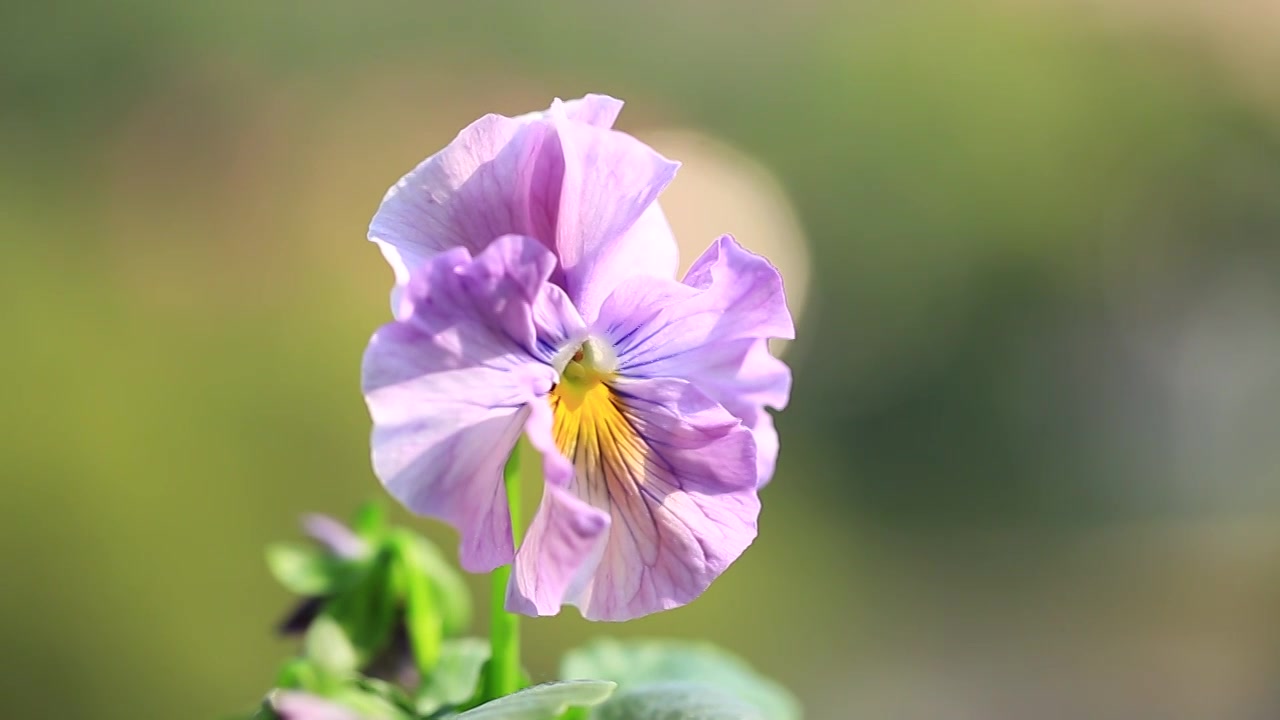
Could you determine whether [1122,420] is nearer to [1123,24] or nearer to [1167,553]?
[1167,553]

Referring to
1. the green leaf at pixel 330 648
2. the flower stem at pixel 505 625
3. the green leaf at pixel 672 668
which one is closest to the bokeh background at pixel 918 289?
the green leaf at pixel 672 668

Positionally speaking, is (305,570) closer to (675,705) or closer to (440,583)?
(440,583)

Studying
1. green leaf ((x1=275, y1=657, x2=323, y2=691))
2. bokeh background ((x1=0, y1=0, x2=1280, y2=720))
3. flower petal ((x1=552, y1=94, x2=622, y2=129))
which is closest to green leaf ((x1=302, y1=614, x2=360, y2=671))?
green leaf ((x1=275, y1=657, x2=323, y2=691))

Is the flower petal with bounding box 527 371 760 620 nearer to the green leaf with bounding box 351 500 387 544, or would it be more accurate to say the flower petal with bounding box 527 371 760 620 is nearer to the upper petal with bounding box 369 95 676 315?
the upper petal with bounding box 369 95 676 315

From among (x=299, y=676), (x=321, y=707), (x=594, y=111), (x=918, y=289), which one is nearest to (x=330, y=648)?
(x=299, y=676)

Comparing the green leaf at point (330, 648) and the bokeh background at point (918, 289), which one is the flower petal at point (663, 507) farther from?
the bokeh background at point (918, 289)
